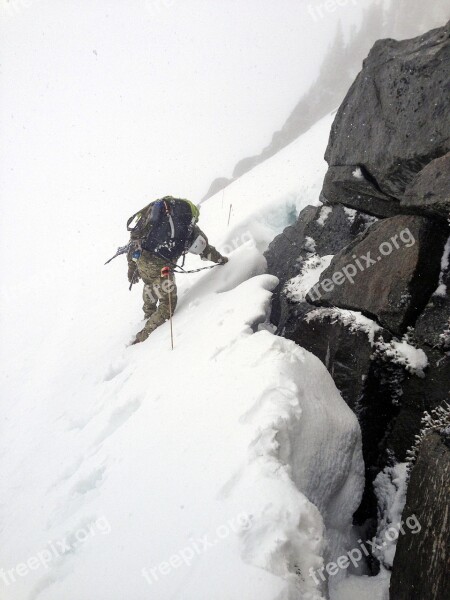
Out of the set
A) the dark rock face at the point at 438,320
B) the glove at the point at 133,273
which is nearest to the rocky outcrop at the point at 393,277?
the dark rock face at the point at 438,320

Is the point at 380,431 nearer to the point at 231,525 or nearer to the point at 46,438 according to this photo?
the point at 231,525

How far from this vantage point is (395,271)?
13.7 ft

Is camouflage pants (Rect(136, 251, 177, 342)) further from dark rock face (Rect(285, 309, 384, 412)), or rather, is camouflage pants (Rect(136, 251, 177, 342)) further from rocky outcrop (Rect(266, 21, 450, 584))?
dark rock face (Rect(285, 309, 384, 412))

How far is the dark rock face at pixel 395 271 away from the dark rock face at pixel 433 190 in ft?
0.79

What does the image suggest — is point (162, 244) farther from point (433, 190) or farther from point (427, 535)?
point (427, 535)

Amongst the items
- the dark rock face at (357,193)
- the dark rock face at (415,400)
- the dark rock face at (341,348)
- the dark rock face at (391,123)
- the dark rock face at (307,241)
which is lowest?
the dark rock face at (415,400)

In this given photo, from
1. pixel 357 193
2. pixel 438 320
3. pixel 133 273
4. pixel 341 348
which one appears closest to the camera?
pixel 438 320

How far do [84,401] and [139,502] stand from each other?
11.3 feet

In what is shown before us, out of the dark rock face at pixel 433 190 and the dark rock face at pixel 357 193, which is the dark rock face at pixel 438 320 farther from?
the dark rock face at pixel 357 193

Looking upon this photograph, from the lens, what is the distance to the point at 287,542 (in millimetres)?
2381

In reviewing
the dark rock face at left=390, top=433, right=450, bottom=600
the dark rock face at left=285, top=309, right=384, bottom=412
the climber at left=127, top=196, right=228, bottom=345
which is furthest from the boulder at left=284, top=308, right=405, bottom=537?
the climber at left=127, top=196, right=228, bottom=345

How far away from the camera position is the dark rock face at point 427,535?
2.41m

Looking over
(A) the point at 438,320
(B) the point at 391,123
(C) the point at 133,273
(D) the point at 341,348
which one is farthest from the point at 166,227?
(A) the point at 438,320

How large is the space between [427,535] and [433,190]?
11.0 ft
